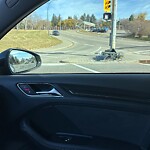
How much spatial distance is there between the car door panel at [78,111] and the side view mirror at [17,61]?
8 centimetres

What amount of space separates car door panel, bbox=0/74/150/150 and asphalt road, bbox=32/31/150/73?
0.19ft

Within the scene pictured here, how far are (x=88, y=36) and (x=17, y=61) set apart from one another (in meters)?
0.59

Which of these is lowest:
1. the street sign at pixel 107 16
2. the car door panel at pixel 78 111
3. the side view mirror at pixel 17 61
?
the car door panel at pixel 78 111

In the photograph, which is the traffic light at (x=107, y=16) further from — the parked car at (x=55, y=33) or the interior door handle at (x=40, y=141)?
the interior door handle at (x=40, y=141)

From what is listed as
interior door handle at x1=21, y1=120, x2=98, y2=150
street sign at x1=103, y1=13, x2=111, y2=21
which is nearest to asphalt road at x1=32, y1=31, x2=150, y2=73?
street sign at x1=103, y1=13, x2=111, y2=21

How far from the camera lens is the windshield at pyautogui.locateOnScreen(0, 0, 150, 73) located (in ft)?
6.46

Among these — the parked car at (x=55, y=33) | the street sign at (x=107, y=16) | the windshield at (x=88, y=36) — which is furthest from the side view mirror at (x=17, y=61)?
the street sign at (x=107, y=16)

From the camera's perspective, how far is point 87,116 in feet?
6.68

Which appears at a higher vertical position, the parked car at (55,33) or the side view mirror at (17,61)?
the parked car at (55,33)

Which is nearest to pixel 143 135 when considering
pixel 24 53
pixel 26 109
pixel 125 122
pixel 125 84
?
pixel 125 122

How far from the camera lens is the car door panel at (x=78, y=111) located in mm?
1981

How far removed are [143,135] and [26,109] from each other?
2.74ft

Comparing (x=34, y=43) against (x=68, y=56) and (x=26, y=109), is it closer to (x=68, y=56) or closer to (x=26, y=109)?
(x=68, y=56)

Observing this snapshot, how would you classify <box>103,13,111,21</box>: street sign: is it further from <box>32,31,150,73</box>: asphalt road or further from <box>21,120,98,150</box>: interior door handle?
<box>21,120,98,150</box>: interior door handle
